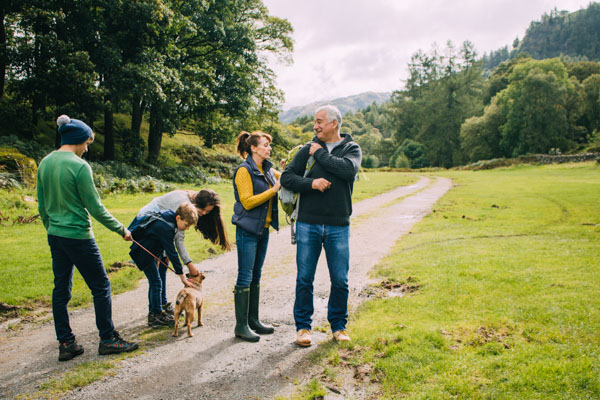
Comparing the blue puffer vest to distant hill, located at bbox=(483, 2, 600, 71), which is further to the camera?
distant hill, located at bbox=(483, 2, 600, 71)

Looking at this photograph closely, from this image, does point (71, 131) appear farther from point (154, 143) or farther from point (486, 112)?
point (486, 112)

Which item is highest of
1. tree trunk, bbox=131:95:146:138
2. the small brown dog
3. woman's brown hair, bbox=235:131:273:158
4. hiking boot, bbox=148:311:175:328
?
tree trunk, bbox=131:95:146:138

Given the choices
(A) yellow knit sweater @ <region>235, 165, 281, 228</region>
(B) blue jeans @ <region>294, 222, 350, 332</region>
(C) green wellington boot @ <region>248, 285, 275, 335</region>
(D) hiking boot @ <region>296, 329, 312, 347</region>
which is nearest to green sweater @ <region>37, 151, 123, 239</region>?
(A) yellow knit sweater @ <region>235, 165, 281, 228</region>

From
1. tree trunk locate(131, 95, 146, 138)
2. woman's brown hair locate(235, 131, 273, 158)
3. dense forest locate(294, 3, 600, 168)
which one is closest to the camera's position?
woman's brown hair locate(235, 131, 273, 158)

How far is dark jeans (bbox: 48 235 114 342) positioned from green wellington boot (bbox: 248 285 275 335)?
1.66 m

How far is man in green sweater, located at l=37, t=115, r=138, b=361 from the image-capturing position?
13.0ft

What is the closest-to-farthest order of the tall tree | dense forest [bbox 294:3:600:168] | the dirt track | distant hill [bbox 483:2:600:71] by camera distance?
the dirt track < dense forest [bbox 294:3:600:168] < the tall tree < distant hill [bbox 483:2:600:71]

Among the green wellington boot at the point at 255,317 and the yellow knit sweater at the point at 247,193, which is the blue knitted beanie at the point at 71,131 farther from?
the green wellington boot at the point at 255,317

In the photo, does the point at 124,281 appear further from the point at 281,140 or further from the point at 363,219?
the point at 281,140

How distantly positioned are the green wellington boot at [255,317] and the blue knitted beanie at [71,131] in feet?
8.75

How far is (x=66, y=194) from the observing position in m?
3.97

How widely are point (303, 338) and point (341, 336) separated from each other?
0.46 metres

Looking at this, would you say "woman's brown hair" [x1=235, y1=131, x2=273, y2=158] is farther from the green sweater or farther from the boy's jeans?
the boy's jeans

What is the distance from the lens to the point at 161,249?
530 centimetres
